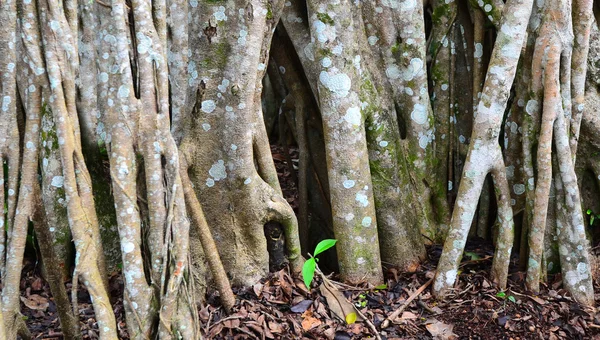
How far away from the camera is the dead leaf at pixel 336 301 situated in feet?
12.8

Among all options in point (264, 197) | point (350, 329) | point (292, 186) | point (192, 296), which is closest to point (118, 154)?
point (192, 296)

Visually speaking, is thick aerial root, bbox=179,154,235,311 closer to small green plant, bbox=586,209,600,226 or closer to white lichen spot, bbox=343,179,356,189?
white lichen spot, bbox=343,179,356,189

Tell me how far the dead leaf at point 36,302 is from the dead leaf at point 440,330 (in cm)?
255

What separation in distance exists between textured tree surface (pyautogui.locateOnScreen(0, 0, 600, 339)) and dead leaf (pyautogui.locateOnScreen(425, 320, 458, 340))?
0.30 m

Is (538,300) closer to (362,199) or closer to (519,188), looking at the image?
(519,188)

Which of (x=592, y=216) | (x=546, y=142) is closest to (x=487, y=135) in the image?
(x=546, y=142)

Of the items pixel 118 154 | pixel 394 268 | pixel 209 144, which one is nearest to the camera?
pixel 118 154

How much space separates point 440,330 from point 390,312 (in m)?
0.33

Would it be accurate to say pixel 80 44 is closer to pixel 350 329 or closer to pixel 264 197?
pixel 264 197

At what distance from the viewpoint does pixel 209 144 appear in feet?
12.5

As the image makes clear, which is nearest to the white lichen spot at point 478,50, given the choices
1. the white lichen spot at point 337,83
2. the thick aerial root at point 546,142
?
the thick aerial root at point 546,142

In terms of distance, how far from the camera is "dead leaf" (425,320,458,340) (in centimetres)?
385

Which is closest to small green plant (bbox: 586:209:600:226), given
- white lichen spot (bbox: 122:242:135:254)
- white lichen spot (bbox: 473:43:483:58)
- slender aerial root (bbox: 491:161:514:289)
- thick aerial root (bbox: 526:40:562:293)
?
thick aerial root (bbox: 526:40:562:293)

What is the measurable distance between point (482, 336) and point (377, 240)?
0.89 m
